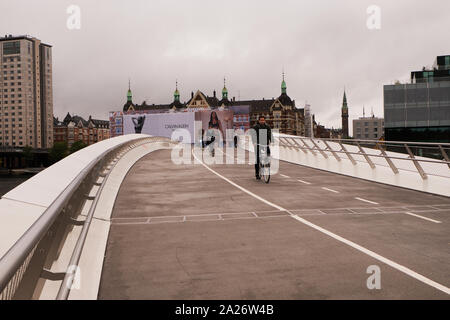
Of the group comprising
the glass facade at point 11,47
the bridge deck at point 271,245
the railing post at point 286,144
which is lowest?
the bridge deck at point 271,245

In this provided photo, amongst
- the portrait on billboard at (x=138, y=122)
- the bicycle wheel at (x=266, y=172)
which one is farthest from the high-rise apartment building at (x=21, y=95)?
the bicycle wheel at (x=266, y=172)

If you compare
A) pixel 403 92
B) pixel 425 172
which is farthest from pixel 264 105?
pixel 425 172

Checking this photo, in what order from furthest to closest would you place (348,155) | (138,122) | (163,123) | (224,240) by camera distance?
(138,122) < (163,123) < (348,155) < (224,240)

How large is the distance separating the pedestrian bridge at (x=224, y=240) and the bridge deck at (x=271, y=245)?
2 centimetres

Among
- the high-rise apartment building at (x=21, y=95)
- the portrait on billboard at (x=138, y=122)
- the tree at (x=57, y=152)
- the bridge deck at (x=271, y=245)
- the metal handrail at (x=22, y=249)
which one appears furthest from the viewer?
the high-rise apartment building at (x=21, y=95)

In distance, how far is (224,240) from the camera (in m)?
7.07

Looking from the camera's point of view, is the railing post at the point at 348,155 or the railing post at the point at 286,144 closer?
the railing post at the point at 348,155

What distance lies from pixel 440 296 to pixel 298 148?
21.0 meters

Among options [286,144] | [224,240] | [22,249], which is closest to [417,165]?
[224,240]

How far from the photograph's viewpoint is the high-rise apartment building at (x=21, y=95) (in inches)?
7338

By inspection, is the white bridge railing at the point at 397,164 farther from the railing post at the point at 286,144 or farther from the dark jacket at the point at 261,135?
the railing post at the point at 286,144

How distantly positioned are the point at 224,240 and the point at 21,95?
203m

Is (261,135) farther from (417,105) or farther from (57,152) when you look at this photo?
(57,152)

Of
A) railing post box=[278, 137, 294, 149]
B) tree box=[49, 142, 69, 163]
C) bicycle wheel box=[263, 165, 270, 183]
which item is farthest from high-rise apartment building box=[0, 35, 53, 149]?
bicycle wheel box=[263, 165, 270, 183]
